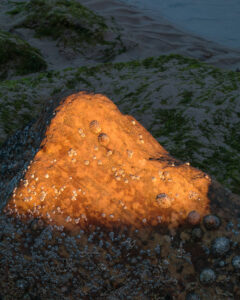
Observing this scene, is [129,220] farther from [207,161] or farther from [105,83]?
[105,83]

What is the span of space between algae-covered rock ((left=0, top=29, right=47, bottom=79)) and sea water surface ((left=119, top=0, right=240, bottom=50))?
12.7 ft

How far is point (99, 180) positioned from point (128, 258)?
361mm

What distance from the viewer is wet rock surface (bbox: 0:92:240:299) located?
1272 millimetres

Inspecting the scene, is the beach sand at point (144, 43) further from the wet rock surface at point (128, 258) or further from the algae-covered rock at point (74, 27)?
the wet rock surface at point (128, 258)

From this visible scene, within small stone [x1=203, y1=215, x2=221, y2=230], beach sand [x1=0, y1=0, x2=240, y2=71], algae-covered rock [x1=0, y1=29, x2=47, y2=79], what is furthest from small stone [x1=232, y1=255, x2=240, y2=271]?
beach sand [x1=0, y1=0, x2=240, y2=71]

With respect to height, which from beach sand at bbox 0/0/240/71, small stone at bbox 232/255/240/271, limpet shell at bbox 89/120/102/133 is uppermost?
limpet shell at bbox 89/120/102/133

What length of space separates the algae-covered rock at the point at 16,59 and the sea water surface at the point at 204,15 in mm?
3861

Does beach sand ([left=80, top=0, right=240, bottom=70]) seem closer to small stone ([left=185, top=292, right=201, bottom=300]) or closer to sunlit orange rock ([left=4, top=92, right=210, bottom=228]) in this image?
sunlit orange rock ([left=4, top=92, right=210, bottom=228])

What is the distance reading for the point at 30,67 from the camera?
17.3 feet

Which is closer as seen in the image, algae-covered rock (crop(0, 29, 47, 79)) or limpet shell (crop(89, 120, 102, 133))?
limpet shell (crop(89, 120, 102, 133))

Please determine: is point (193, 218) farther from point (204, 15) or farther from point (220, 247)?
point (204, 15)

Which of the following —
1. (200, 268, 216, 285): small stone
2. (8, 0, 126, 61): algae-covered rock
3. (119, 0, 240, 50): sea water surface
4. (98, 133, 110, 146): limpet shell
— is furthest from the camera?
(119, 0, 240, 50): sea water surface

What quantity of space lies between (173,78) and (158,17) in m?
4.58

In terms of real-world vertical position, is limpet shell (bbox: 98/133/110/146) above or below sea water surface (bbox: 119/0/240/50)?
above
